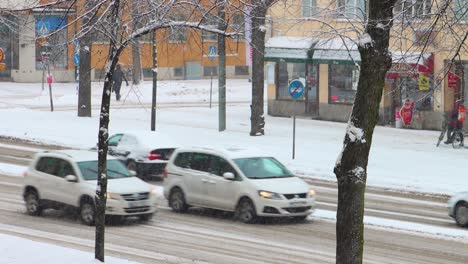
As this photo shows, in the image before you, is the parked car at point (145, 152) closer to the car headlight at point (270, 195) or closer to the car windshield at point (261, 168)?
the car windshield at point (261, 168)

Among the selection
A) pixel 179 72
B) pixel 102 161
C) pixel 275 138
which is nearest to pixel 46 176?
pixel 102 161

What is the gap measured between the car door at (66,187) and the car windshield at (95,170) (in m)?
0.23

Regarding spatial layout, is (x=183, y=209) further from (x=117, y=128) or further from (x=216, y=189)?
(x=117, y=128)

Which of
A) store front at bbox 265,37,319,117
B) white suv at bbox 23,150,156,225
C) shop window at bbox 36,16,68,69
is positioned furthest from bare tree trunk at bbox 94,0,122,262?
store front at bbox 265,37,319,117

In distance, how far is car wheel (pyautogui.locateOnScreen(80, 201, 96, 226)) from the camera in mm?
19886

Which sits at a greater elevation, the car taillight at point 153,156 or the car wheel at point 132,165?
the car taillight at point 153,156

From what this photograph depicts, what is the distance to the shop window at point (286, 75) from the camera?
4566 centimetres

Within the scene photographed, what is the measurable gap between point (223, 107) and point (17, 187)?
13.3m

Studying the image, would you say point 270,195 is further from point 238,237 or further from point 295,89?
point 295,89

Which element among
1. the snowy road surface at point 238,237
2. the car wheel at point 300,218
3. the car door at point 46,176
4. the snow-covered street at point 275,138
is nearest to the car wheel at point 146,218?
the snowy road surface at point 238,237

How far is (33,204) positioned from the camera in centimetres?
2130

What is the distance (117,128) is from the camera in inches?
1516

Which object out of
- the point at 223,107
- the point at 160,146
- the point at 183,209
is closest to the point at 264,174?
the point at 183,209

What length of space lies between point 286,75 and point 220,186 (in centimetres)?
2586
